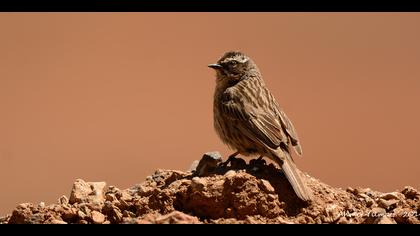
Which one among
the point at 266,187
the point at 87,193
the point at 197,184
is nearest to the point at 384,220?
the point at 266,187

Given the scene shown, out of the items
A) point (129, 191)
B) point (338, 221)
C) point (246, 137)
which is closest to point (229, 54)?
point (246, 137)

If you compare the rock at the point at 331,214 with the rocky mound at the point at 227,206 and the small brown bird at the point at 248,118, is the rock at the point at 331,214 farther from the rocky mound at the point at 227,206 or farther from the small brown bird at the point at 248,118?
the small brown bird at the point at 248,118

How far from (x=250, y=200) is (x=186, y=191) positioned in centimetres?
63

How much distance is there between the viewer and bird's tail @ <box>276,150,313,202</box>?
661 cm

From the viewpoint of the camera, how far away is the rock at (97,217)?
6359 millimetres

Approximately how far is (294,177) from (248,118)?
1276 millimetres

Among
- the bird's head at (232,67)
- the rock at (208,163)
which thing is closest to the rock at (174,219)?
the rock at (208,163)

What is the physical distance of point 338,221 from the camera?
6.34 metres

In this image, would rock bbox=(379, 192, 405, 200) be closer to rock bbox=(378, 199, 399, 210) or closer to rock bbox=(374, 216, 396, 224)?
rock bbox=(378, 199, 399, 210)

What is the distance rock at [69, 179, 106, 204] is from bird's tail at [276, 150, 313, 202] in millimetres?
1933

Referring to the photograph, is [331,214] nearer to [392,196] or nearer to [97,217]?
[392,196]

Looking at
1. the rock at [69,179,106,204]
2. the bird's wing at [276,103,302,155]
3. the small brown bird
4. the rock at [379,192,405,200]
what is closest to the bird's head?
the small brown bird
